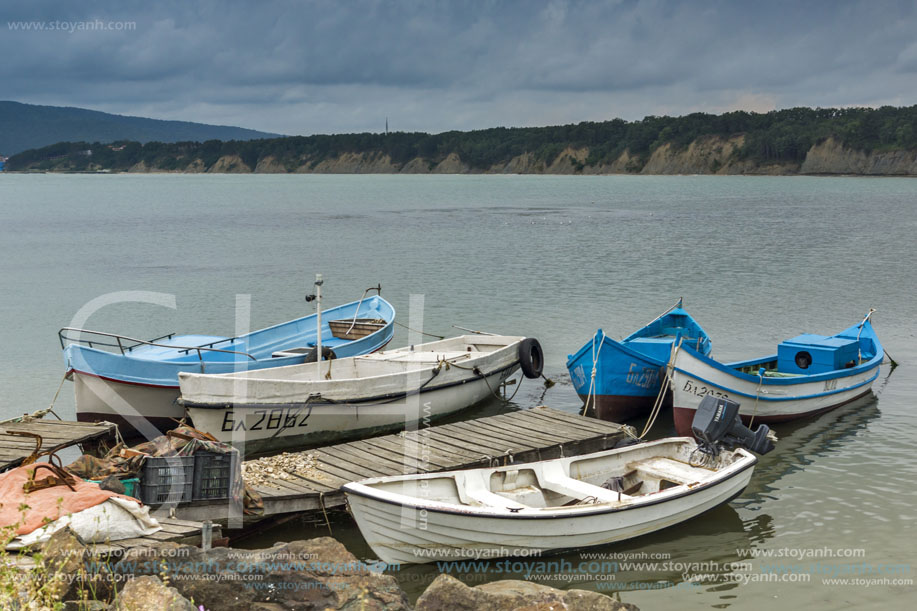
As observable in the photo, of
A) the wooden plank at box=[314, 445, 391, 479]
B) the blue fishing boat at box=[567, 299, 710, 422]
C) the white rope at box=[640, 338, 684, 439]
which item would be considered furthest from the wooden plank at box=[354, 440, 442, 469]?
the white rope at box=[640, 338, 684, 439]

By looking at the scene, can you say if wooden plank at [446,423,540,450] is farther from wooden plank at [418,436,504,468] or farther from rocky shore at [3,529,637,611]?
rocky shore at [3,529,637,611]

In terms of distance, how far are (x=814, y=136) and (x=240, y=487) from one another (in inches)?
6877

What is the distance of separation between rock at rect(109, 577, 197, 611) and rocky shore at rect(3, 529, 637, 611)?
0.04ft

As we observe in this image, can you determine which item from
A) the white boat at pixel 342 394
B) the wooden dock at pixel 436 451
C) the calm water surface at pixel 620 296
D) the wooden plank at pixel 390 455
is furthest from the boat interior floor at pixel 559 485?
the white boat at pixel 342 394

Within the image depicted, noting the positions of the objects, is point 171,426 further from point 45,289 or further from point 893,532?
point 45,289

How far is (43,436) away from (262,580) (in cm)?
524

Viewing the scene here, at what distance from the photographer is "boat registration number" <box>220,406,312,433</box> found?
40.9 ft

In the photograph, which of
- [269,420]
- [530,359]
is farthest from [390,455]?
[530,359]

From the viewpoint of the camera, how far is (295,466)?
33.9ft

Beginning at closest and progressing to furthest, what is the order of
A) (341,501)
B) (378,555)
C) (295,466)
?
(378,555) < (341,501) < (295,466)

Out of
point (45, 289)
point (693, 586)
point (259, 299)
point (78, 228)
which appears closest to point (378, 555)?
point (693, 586)

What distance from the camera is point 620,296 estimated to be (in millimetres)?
30062

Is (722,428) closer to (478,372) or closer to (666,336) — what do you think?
(478,372)

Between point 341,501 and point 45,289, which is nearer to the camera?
point 341,501
